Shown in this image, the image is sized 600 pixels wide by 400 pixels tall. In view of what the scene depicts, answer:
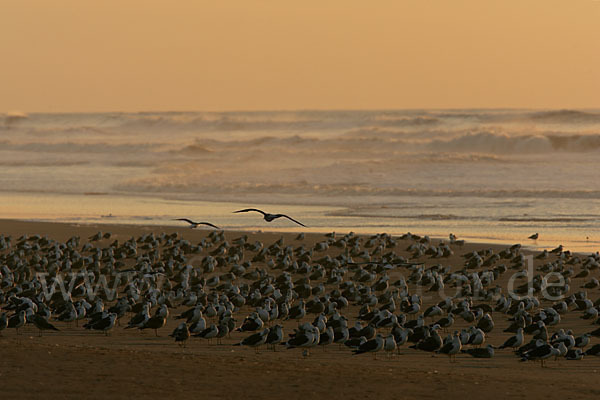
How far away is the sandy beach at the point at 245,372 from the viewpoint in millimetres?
13180

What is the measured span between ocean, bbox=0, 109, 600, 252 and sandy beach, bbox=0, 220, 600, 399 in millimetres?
17857

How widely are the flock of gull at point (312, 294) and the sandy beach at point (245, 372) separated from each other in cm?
29

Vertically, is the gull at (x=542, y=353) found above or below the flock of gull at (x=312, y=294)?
below

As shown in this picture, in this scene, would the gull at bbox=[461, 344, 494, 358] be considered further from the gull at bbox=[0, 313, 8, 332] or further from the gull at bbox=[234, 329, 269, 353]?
the gull at bbox=[0, 313, 8, 332]

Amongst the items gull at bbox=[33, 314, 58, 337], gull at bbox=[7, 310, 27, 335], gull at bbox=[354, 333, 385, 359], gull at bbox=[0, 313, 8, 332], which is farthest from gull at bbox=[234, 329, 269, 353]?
gull at bbox=[0, 313, 8, 332]

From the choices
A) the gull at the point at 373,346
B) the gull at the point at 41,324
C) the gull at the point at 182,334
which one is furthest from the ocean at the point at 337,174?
the gull at the point at 41,324

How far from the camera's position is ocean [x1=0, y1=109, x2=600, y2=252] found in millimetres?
42250

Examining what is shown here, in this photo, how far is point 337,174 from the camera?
67.8 m

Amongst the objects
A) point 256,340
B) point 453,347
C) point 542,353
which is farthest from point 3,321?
point 542,353

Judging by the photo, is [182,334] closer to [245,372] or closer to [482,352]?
[245,372]

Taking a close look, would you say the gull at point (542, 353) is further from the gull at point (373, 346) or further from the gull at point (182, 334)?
the gull at point (182, 334)

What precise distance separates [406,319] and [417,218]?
2177 centimetres

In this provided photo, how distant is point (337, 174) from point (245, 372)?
53.8m

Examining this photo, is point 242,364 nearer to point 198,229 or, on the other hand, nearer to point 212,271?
point 212,271
